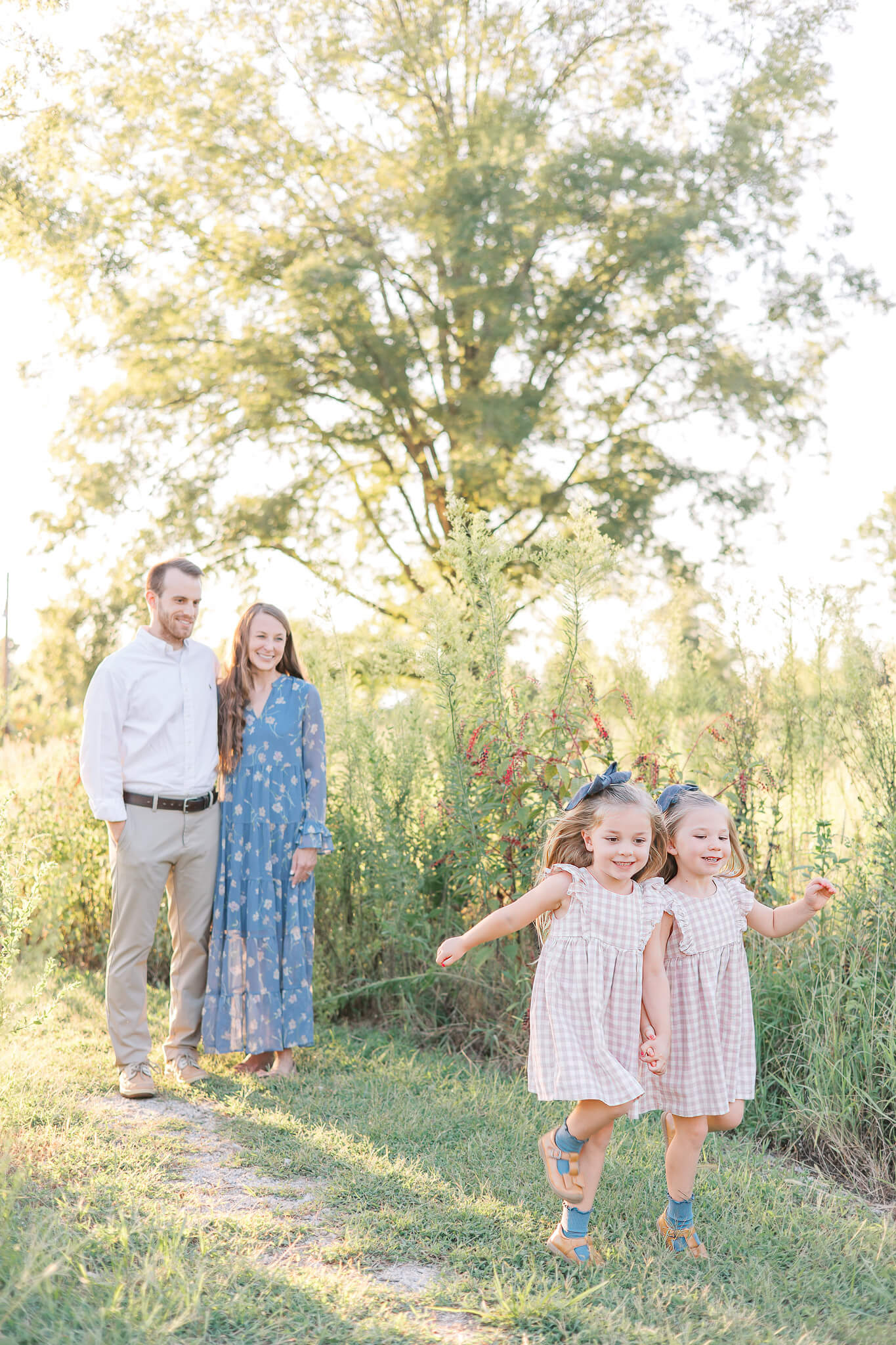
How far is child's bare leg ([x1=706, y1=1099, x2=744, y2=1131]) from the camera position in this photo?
2.64 metres

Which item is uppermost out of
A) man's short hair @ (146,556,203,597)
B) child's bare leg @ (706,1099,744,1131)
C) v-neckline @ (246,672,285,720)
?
man's short hair @ (146,556,203,597)

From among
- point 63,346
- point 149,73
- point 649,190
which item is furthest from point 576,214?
point 63,346

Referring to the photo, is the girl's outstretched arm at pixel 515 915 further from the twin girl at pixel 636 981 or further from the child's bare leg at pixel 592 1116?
the child's bare leg at pixel 592 1116

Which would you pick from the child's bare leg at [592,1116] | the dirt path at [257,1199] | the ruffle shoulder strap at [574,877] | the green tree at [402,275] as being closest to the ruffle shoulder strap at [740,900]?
the ruffle shoulder strap at [574,877]

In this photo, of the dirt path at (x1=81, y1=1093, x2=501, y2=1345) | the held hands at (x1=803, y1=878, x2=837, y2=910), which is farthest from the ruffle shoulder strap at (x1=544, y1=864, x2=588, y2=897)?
the dirt path at (x1=81, y1=1093, x2=501, y2=1345)

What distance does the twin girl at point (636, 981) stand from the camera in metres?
2.53

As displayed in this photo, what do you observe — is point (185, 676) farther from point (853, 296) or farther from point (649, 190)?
point (853, 296)

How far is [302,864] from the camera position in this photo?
4207 mm

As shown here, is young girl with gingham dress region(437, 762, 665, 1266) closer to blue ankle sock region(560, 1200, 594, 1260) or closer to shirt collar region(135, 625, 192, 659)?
blue ankle sock region(560, 1200, 594, 1260)

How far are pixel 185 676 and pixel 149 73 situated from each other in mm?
11065

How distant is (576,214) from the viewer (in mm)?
11586

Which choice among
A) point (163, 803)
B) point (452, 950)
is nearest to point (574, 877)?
point (452, 950)

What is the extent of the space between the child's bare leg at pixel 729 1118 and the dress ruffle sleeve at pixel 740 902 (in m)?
0.42

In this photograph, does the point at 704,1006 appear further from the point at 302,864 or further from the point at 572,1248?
the point at 302,864
